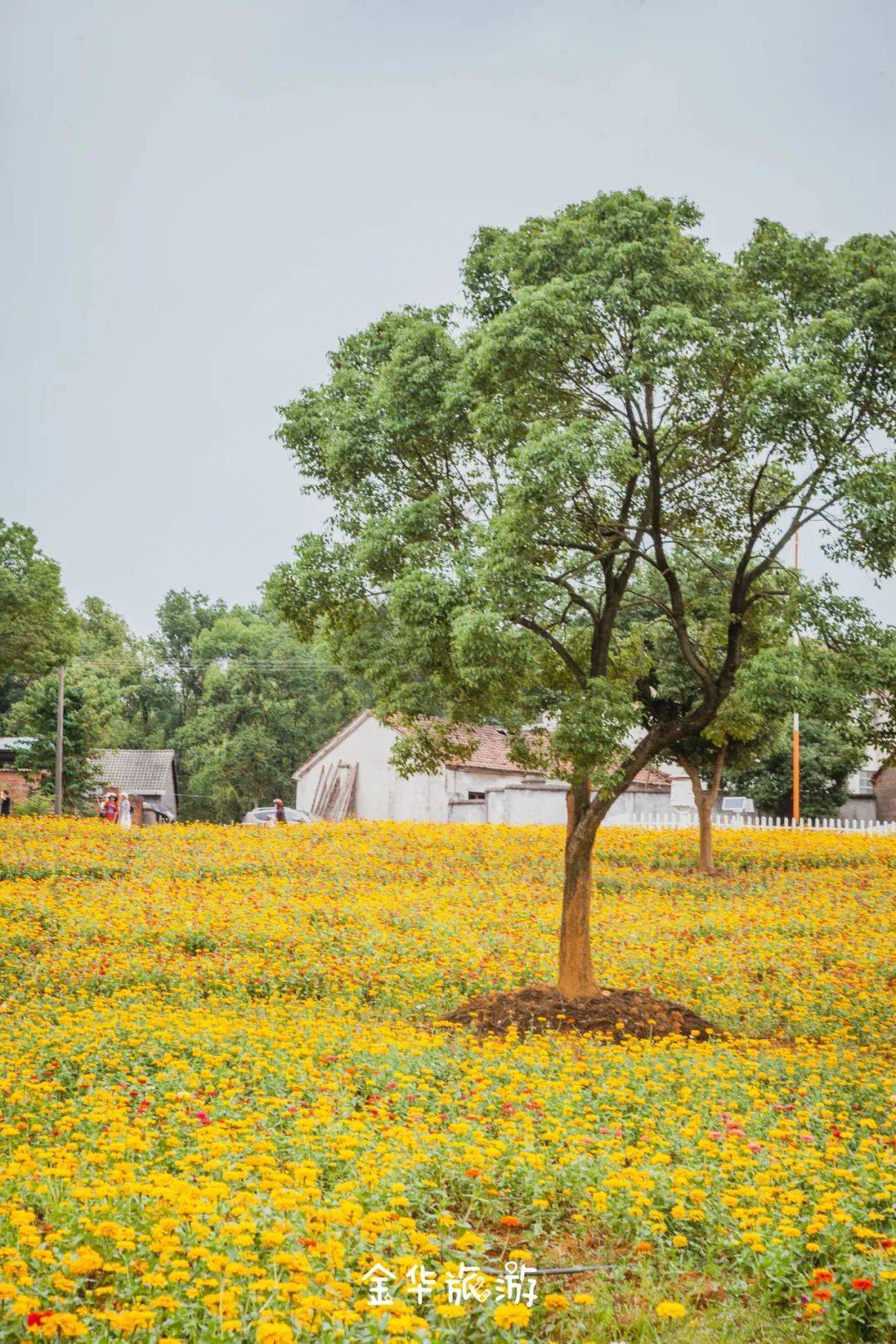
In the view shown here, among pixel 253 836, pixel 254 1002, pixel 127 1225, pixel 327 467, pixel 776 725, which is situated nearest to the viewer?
pixel 127 1225

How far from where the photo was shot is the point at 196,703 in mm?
85938

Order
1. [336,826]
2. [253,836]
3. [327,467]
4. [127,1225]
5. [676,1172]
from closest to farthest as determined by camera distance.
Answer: [127,1225] < [676,1172] < [327,467] < [253,836] < [336,826]

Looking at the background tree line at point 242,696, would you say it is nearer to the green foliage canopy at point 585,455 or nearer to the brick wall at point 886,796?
the green foliage canopy at point 585,455

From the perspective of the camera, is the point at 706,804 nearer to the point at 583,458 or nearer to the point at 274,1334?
the point at 583,458

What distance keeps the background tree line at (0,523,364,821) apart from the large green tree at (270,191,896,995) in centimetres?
2549

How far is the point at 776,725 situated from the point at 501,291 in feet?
50.4

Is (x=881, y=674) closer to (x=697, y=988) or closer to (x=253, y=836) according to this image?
(x=697, y=988)

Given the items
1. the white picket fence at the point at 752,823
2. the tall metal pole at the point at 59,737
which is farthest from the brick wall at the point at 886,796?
the tall metal pole at the point at 59,737

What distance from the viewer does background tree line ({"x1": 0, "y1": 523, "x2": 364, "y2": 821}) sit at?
47719mm

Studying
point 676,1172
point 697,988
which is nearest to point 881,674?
point 697,988

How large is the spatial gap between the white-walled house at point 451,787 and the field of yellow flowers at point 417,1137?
21116 millimetres

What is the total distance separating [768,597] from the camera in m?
15.1

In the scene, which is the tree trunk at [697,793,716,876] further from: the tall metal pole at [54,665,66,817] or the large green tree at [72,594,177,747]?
the large green tree at [72,594,177,747]

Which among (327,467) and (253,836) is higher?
(327,467)
